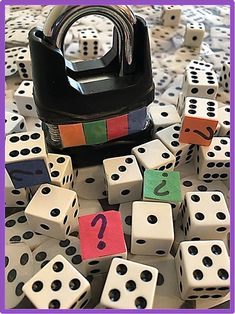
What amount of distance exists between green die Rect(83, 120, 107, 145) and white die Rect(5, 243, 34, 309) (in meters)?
0.32

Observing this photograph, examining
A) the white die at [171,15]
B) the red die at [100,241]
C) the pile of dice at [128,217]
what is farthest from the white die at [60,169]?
the white die at [171,15]

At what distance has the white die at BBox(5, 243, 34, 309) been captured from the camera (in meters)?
0.82

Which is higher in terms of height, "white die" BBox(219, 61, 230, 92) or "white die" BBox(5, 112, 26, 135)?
"white die" BBox(219, 61, 230, 92)

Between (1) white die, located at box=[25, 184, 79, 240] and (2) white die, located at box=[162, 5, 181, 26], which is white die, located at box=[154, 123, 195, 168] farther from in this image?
(2) white die, located at box=[162, 5, 181, 26]

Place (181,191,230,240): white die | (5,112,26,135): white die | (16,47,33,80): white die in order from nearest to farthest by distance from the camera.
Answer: (181,191,230,240): white die < (5,112,26,135): white die < (16,47,33,80): white die

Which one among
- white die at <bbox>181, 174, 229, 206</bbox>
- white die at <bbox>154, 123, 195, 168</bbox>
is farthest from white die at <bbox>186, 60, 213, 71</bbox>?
white die at <bbox>181, 174, 229, 206</bbox>

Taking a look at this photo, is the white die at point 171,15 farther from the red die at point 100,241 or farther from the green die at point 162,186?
the red die at point 100,241

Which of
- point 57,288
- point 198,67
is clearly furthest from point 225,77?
point 57,288

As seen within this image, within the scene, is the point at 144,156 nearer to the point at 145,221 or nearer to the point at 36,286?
the point at 145,221

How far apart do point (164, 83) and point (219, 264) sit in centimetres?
78

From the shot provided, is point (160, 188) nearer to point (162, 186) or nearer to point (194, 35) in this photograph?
point (162, 186)

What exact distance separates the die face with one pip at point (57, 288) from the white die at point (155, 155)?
1.14 ft

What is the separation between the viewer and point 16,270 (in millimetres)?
853

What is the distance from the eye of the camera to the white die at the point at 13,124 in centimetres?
108
